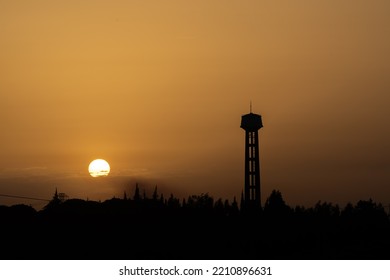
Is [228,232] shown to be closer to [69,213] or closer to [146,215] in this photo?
[146,215]

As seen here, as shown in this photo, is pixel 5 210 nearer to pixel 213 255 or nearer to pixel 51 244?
pixel 51 244

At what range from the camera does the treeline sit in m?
134

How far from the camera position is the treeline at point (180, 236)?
441 feet

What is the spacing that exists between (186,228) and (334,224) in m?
37.3

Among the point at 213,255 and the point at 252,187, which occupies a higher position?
the point at 252,187

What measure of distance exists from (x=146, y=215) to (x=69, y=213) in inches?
754

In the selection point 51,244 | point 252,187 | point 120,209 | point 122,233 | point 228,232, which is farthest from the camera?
point 120,209

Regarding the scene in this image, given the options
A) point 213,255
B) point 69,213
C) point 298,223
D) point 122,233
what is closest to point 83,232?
point 122,233

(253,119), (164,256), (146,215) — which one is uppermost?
(253,119)

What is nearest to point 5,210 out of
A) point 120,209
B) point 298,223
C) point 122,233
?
point 120,209

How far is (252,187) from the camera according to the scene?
185 metres

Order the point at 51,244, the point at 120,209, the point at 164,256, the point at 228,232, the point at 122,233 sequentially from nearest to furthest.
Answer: the point at 164,256 < the point at 51,244 < the point at 122,233 < the point at 228,232 < the point at 120,209

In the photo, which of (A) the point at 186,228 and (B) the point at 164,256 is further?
(A) the point at 186,228

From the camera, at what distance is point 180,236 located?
16825 cm
